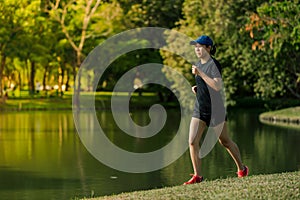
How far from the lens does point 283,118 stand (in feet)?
130

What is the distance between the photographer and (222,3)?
4128 cm

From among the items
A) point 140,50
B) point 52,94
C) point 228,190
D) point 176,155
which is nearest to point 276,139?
point 176,155

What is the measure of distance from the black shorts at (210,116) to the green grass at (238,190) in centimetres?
99

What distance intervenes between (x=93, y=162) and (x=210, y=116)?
8726mm

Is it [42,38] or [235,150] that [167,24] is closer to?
[42,38]

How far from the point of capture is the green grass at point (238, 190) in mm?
10320

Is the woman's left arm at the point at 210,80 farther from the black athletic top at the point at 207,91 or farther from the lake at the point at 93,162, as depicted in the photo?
the lake at the point at 93,162

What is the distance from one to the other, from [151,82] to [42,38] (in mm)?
8818

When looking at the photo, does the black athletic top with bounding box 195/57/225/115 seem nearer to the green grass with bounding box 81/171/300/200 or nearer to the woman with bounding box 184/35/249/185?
the woman with bounding box 184/35/249/185

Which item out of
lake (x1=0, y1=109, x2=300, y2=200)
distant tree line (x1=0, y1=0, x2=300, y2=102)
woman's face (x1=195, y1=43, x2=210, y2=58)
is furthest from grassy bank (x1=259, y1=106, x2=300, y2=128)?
woman's face (x1=195, y1=43, x2=210, y2=58)

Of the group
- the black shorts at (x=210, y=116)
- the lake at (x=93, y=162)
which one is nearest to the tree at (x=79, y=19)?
the lake at (x=93, y=162)

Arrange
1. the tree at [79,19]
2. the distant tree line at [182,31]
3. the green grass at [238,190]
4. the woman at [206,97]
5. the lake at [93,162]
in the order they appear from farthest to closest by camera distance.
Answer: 1. the tree at [79,19]
2. the distant tree line at [182,31]
3. the lake at [93,162]
4. the woman at [206,97]
5. the green grass at [238,190]

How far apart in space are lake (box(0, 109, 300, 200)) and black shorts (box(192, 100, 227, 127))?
264cm

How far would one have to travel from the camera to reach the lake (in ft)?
52.0
